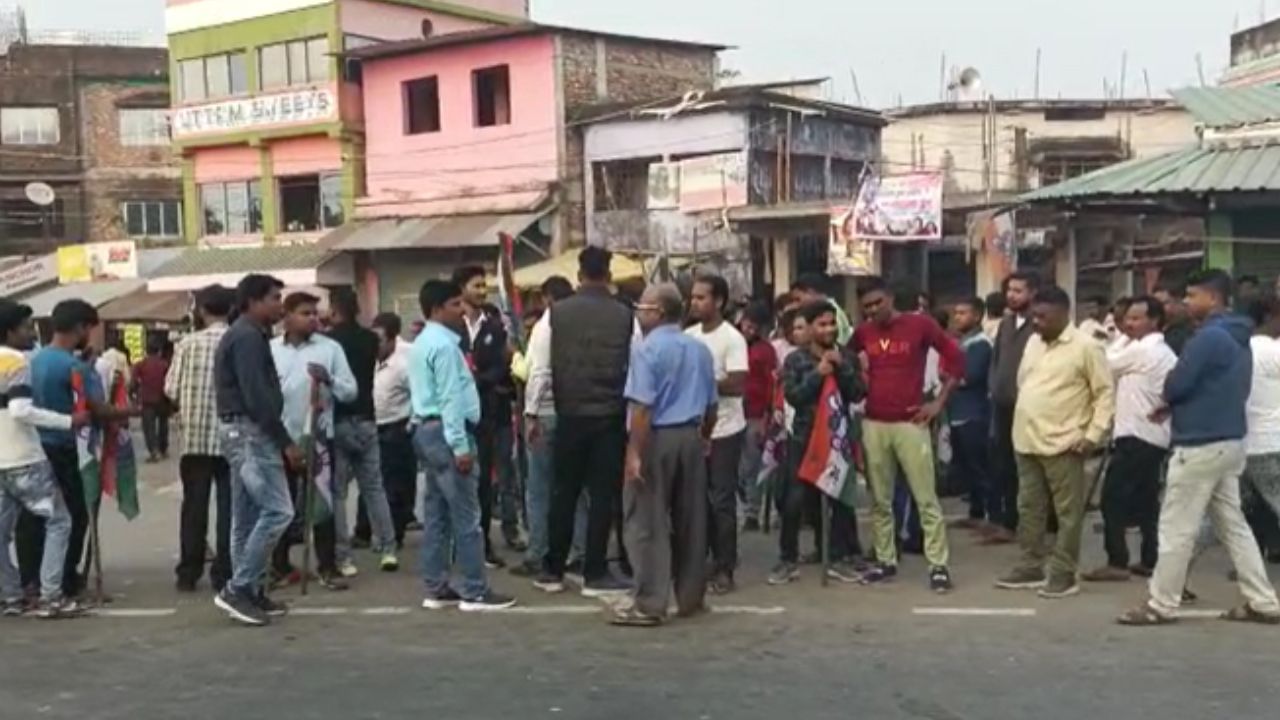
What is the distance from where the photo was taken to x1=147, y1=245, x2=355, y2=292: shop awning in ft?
105

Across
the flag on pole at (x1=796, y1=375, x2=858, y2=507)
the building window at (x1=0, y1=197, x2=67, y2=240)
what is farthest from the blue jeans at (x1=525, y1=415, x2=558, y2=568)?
the building window at (x1=0, y1=197, x2=67, y2=240)

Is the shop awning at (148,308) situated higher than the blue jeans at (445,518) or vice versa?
the shop awning at (148,308)

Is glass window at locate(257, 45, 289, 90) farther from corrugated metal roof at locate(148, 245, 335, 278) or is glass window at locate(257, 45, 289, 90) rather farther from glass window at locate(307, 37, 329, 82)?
corrugated metal roof at locate(148, 245, 335, 278)

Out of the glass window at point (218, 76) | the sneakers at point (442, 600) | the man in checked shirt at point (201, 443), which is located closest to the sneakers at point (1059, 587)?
the sneakers at point (442, 600)

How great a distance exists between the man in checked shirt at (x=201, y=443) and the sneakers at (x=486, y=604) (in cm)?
161

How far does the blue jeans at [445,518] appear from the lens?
799 cm

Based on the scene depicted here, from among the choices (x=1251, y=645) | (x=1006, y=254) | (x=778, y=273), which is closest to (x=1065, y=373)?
(x=1251, y=645)

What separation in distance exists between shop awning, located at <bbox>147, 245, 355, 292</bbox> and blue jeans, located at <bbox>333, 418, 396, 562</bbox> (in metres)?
22.7

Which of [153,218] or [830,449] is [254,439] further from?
[153,218]

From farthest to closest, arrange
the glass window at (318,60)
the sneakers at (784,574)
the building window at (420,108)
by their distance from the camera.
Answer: the glass window at (318,60) → the building window at (420,108) → the sneakers at (784,574)

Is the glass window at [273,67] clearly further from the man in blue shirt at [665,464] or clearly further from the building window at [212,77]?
the man in blue shirt at [665,464]

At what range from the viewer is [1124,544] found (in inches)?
343

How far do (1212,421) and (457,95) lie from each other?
25.5m

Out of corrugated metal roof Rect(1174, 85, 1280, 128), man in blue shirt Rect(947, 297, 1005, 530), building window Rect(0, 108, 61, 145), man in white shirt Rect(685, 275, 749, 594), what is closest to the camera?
man in white shirt Rect(685, 275, 749, 594)
